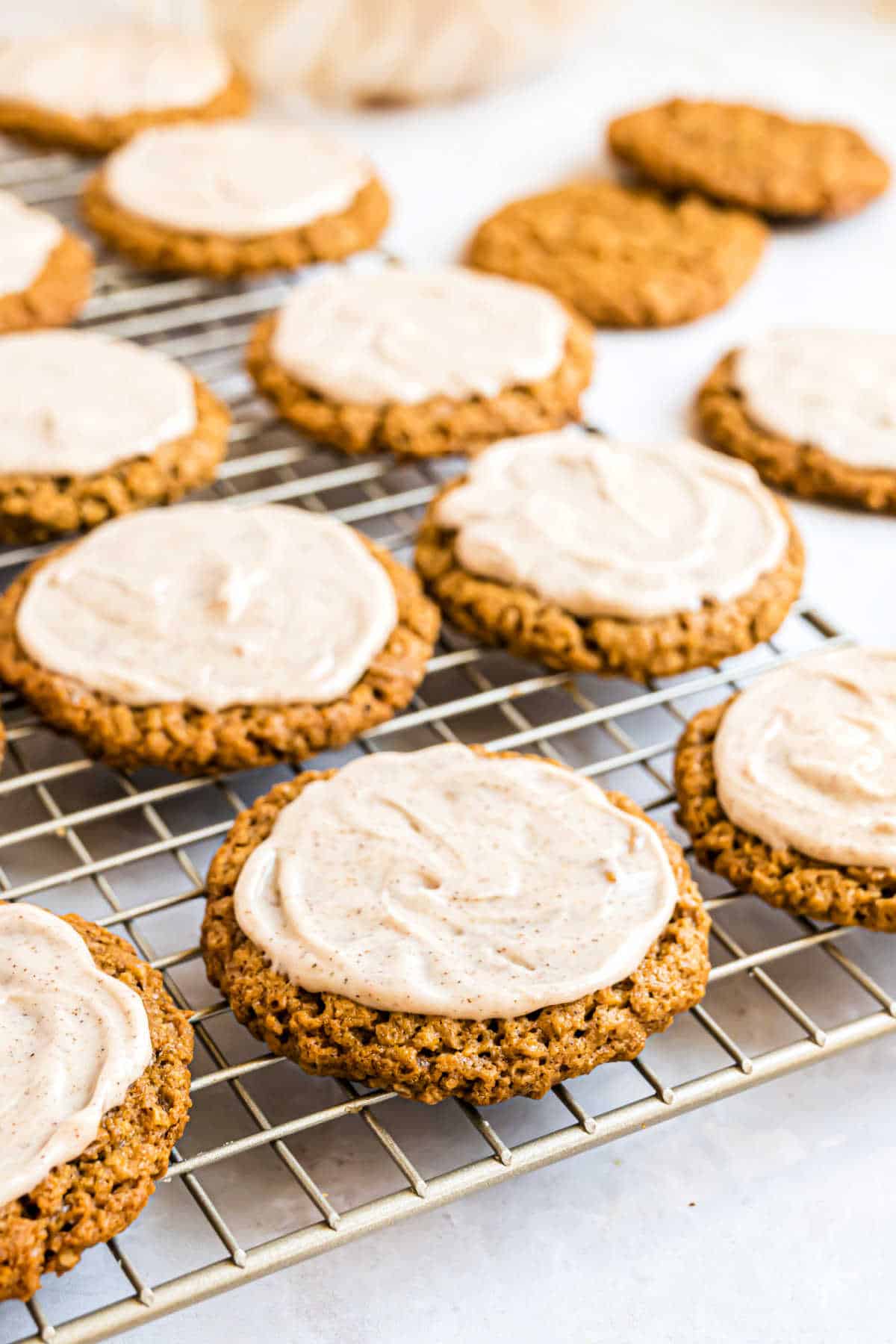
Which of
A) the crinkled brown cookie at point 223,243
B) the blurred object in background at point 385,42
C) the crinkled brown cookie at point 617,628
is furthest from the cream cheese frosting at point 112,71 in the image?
the crinkled brown cookie at point 617,628

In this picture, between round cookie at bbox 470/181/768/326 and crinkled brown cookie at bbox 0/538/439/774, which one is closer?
crinkled brown cookie at bbox 0/538/439/774

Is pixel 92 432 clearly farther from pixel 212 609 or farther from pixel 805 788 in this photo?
pixel 805 788

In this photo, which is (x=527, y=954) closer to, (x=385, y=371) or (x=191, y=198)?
(x=385, y=371)

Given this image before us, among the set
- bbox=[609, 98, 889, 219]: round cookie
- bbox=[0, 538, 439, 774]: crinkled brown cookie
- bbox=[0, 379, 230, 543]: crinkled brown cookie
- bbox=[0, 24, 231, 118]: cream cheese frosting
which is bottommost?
bbox=[0, 538, 439, 774]: crinkled brown cookie

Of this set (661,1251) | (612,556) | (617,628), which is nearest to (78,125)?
(612,556)

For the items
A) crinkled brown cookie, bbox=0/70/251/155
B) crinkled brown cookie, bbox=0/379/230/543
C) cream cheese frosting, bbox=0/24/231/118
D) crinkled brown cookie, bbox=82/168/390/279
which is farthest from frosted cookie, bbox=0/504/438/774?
cream cheese frosting, bbox=0/24/231/118

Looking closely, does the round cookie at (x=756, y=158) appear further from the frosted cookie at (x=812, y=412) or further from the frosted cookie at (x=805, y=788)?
the frosted cookie at (x=805, y=788)

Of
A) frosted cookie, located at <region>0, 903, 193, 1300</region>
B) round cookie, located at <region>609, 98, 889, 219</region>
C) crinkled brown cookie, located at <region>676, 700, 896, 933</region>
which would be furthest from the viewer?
round cookie, located at <region>609, 98, 889, 219</region>

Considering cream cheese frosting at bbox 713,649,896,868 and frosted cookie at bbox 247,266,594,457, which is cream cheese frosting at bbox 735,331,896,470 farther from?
cream cheese frosting at bbox 713,649,896,868

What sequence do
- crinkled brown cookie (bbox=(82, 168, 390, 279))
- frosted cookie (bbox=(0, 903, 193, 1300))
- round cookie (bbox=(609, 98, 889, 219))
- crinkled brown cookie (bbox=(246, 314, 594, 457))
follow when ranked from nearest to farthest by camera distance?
frosted cookie (bbox=(0, 903, 193, 1300)) → crinkled brown cookie (bbox=(246, 314, 594, 457)) → crinkled brown cookie (bbox=(82, 168, 390, 279)) → round cookie (bbox=(609, 98, 889, 219))
